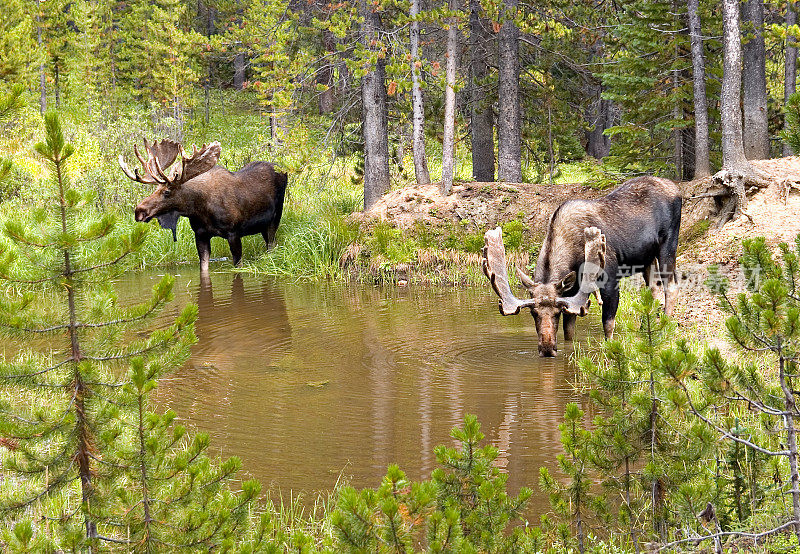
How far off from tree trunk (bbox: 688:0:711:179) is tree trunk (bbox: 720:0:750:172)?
0.79m

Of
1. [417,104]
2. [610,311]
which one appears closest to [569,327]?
[610,311]

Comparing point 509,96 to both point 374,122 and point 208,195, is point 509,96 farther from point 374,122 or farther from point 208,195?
point 208,195

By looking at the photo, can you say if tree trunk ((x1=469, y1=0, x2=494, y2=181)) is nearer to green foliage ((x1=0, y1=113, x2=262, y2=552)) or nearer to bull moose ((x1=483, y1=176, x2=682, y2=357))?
bull moose ((x1=483, y1=176, x2=682, y2=357))

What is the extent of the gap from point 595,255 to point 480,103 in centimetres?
977

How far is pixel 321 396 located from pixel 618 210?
4752 mm

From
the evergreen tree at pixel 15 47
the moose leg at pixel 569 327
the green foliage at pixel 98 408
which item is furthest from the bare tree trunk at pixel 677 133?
the evergreen tree at pixel 15 47

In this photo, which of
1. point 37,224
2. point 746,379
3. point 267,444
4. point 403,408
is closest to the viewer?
point 37,224

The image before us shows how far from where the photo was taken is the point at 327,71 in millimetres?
22906

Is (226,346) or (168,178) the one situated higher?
(168,178)

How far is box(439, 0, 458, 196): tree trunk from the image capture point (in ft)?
50.4

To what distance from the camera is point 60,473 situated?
154 inches

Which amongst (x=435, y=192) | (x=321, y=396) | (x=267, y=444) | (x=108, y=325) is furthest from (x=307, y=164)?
(x=108, y=325)

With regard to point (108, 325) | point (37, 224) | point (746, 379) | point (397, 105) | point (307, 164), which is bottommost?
point (746, 379)

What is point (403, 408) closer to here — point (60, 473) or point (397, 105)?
point (60, 473)
